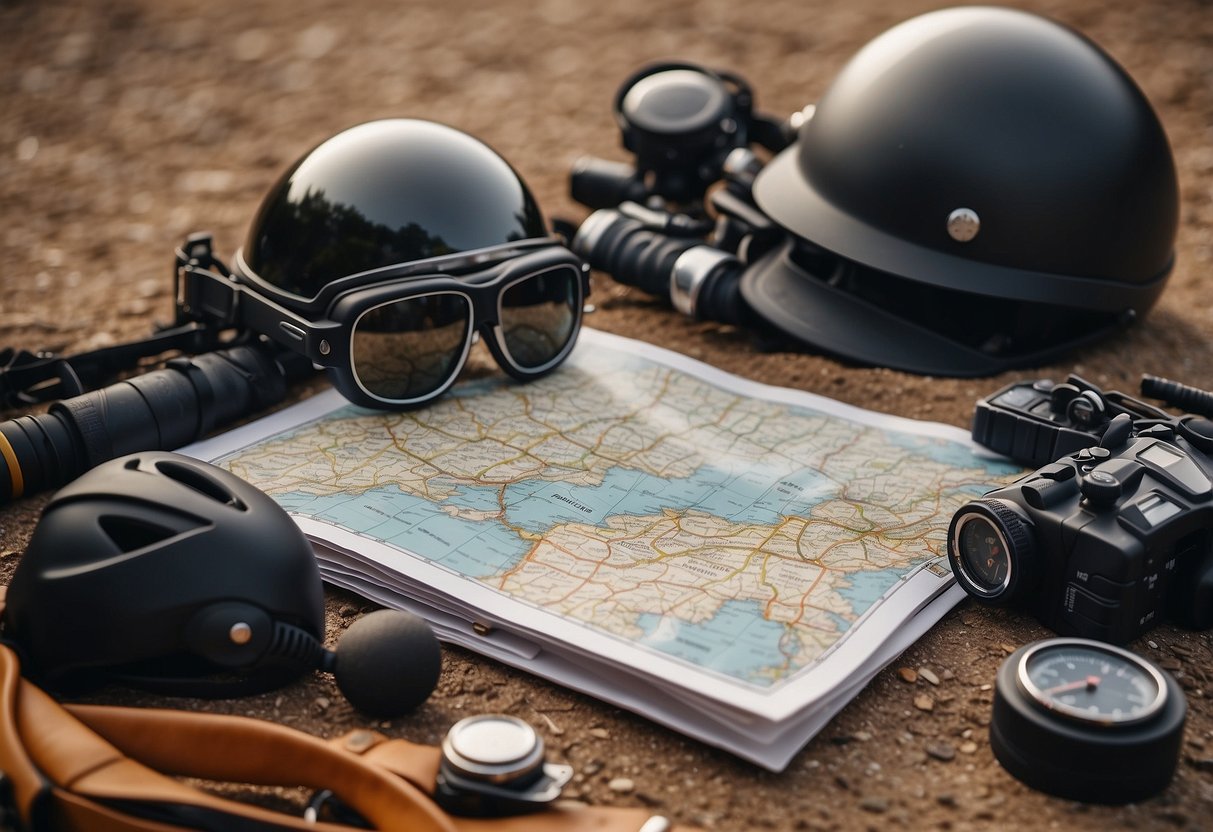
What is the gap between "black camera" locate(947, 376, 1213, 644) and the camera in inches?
77.2

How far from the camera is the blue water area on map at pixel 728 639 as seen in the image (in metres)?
1.93

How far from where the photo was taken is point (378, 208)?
266 centimetres

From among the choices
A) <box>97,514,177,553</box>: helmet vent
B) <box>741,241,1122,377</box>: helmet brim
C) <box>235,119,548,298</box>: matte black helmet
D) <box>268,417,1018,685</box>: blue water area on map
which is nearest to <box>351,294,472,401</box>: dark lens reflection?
<box>235,119,548,298</box>: matte black helmet

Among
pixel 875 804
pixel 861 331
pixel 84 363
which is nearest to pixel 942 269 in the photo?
pixel 861 331

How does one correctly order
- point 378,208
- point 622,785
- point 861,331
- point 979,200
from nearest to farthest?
point 622,785, point 378,208, point 979,200, point 861,331

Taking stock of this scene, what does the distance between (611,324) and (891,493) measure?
1302 millimetres

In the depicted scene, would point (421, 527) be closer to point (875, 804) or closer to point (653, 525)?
point (653, 525)

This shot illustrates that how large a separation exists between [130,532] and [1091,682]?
1499 millimetres

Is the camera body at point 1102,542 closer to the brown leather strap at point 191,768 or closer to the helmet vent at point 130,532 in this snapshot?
the brown leather strap at point 191,768

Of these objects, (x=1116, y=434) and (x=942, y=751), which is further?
(x=1116, y=434)

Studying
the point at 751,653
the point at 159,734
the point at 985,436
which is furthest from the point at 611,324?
the point at 159,734

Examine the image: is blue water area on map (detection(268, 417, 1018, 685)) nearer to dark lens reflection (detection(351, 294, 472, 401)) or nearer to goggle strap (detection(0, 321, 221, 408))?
dark lens reflection (detection(351, 294, 472, 401))

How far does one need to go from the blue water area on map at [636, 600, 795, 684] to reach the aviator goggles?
99 cm

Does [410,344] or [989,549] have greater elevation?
[410,344]
